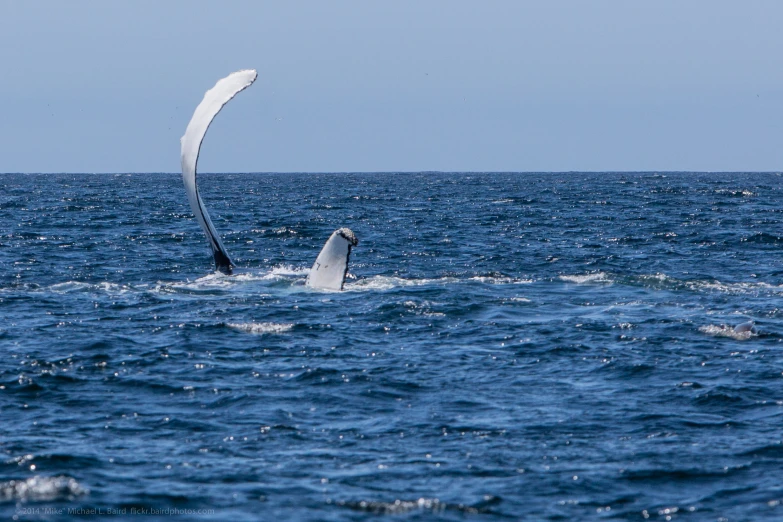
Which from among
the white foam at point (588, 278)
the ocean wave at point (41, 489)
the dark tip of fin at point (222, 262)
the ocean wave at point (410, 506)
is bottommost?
the ocean wave at point (410, 506)

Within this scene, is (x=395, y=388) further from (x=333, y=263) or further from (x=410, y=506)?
(x=333, y=263)

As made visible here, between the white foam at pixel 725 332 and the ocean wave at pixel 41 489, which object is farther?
the white foam at pixel 725 332

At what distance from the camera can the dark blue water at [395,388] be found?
38.8ft

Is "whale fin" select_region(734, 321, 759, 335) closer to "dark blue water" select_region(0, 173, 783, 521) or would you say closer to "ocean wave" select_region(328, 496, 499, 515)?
"dark blue water" select_region(0, 173, 783, 521)

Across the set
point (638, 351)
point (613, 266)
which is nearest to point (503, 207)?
point (613, 266)

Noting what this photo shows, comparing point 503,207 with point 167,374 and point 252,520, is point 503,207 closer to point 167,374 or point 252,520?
point 167,374

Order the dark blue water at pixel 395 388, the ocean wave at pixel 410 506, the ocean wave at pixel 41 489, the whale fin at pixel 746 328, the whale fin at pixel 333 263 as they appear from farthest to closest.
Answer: the whale fin at pixel 333 263 < the whale fin at pixel 746 328 < the dark blue water at pixel 395 388 < the ocean wave at pixel 41 489 < the ocean wave at pixel 410 506

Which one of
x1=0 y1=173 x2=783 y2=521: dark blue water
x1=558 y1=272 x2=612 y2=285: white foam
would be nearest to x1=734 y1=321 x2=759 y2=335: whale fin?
x1=0 y1=173 x2=783 y2=521: dark blue water

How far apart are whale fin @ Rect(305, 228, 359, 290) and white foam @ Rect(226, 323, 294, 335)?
2.28 m

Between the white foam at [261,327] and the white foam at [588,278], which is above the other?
the white foam at [588,278]

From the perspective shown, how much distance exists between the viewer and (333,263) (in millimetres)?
24516

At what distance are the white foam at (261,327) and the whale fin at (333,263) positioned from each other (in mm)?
2282

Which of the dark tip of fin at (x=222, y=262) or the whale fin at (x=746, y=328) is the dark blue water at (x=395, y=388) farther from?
the dark tip of fin at (x=222, y=262)

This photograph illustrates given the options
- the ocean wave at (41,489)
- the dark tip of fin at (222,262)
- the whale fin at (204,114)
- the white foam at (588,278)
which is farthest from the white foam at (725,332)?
the ocean wave at (41,489)
